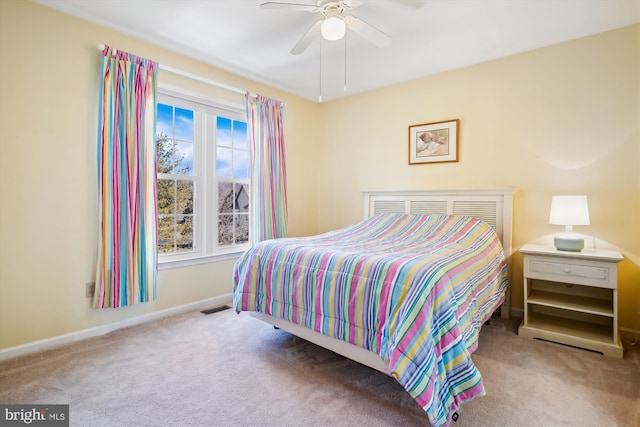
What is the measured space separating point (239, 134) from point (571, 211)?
3374 mm

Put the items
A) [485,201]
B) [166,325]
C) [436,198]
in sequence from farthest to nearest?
[436,198]
[485,201]
[166,325]

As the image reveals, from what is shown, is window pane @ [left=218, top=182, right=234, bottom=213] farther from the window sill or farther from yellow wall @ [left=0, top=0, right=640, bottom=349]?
yellow wall @ [left=0, top=0, right=640, bottom=349]

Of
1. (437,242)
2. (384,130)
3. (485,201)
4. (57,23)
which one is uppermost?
(57,23)

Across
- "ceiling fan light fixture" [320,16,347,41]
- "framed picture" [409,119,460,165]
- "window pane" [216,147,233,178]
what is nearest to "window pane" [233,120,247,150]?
"window pane" [216,147,233,178]

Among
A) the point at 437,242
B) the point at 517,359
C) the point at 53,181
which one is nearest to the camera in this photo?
the point at 517,359

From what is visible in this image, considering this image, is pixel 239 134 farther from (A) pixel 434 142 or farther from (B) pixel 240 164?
(A) pixel 434 142

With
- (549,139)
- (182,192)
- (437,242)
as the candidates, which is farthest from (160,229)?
(549,139)

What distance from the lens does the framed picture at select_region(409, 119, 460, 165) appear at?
3.52 m

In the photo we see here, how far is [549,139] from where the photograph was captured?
2.96 meters

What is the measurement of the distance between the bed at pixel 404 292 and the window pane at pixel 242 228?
1278 millimetres

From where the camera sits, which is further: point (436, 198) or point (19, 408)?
point (436, 198)

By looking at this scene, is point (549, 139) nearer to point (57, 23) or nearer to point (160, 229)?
point (160, 229)

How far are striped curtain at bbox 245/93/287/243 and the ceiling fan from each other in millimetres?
1504

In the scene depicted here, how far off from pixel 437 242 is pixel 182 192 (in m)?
2.57
